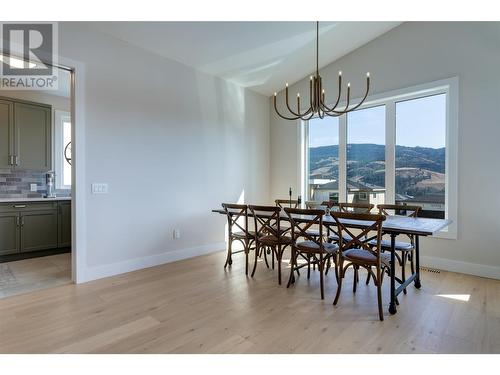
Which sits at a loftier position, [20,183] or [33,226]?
[20,183]

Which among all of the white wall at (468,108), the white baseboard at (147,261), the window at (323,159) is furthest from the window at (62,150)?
the white wall at (468,108)

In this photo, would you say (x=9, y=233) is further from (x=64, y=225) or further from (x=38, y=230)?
(x=64, y=225)

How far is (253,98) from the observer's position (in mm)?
5238

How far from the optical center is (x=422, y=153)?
380 centimetres

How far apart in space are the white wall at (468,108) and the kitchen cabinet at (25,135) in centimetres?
548

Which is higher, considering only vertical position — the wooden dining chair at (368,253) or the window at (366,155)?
the window at (366,155)

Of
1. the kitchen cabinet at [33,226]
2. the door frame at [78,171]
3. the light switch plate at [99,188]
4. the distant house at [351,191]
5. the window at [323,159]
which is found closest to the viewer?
the door frame at [78,171]

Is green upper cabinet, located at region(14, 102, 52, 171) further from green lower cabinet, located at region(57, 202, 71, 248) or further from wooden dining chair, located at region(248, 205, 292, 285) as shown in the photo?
wooden dining chair, located at region(248, 205, 292, 285)

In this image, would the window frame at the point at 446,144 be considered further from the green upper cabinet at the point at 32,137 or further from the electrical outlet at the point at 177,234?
the green upper cabinet at the point at 32,137

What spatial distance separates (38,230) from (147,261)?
6.23ft

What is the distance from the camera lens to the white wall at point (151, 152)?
315 cm

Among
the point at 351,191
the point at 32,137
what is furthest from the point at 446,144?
the point at 32,137
